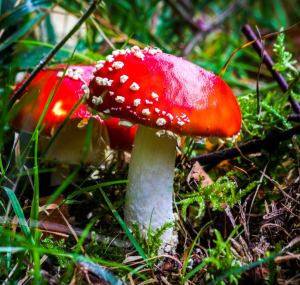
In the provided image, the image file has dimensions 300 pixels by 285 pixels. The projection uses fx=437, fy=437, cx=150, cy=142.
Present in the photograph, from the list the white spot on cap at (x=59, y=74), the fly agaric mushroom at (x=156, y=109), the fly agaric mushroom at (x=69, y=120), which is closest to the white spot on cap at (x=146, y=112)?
the fly agaric mushroom at (x=156, y=109)

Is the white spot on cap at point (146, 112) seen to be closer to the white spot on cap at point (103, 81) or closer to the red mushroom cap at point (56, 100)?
the white spot on cap at point (103, 81)

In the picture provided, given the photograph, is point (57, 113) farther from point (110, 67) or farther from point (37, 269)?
point (37, 269)

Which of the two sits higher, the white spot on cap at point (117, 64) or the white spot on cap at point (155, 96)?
the white spot on cap at point (117, 64)

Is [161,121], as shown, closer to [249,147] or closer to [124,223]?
[124,223]

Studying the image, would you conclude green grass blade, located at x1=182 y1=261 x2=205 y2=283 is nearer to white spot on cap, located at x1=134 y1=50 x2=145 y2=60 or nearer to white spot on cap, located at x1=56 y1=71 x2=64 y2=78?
white spot on cap, located at x1=134 y1=50 x2=145 y2=60

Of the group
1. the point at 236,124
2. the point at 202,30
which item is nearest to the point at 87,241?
the point at 236,124

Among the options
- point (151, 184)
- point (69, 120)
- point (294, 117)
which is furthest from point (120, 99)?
point (294, 117)
